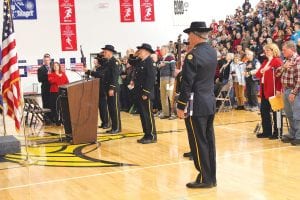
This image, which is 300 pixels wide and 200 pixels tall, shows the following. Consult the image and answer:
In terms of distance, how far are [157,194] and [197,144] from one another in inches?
27.2

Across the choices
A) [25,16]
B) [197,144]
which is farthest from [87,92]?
[25,16]

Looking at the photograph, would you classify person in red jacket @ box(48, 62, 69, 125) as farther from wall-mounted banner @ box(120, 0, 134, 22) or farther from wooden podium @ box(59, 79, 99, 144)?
wall-mounted banner @ box(120, 0, 134, 22)

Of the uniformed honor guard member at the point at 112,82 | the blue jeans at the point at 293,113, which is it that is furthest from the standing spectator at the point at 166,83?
the blue jeans at the point at 293,113

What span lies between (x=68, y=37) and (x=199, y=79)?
1465 cm

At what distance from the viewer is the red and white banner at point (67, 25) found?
18891 millimetres

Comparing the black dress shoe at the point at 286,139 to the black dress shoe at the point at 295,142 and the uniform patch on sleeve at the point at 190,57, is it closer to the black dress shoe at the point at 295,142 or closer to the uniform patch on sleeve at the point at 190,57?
the black dress shoe at the point at 295,142

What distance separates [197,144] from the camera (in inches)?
203

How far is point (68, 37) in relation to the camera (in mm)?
19062

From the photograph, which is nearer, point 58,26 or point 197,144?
point 197,144

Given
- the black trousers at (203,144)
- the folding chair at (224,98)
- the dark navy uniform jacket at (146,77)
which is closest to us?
the black trousers at (203,144)

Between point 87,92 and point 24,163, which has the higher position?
point 87,92

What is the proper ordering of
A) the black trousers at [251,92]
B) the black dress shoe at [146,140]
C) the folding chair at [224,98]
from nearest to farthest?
the black dress shoe at [146,140]
the folding chair at [224,98]
the black trousers at [251,92]

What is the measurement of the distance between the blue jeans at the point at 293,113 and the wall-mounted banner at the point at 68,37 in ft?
Answer: 41.5

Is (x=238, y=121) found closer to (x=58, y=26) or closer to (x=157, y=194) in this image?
(x=157, y=194)
